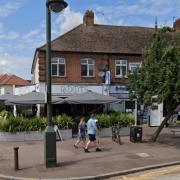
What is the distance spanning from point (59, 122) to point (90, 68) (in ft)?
37.1

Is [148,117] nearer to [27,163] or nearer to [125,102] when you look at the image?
[125,102]

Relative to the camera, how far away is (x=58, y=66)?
33.2 meters

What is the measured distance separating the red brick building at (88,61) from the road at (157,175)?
61.2ft

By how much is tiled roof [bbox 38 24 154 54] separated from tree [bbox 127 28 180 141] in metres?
12.4

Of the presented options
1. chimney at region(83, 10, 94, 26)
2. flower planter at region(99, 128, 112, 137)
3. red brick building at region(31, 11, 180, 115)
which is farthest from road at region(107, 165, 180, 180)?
chimney at region(83, 10, 94, 26)

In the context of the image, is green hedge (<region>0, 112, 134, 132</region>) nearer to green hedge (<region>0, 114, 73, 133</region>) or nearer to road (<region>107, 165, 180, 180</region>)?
green hedge (<region>0, 114, 73, 133</region>)

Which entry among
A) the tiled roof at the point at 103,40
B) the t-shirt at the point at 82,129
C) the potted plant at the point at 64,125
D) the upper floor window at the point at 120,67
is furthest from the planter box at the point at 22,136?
the upper floor window at the point at 120,67

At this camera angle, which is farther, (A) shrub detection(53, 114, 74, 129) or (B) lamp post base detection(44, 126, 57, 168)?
(A) shrub detection(53, 114, 74, 129)

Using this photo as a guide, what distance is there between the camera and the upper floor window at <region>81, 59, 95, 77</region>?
33906 mm

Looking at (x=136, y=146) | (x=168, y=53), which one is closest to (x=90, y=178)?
(x=136, y=146)

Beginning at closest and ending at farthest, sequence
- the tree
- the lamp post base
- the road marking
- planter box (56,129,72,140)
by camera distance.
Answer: the road marking < the lamp post base < the tree < planter box (56,129,72,140)

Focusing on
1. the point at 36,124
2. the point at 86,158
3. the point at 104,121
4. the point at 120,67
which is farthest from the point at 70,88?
the point at 86,158

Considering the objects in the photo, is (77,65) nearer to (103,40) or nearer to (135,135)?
(103,40)

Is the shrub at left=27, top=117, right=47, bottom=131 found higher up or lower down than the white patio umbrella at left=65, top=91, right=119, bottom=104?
lower down
